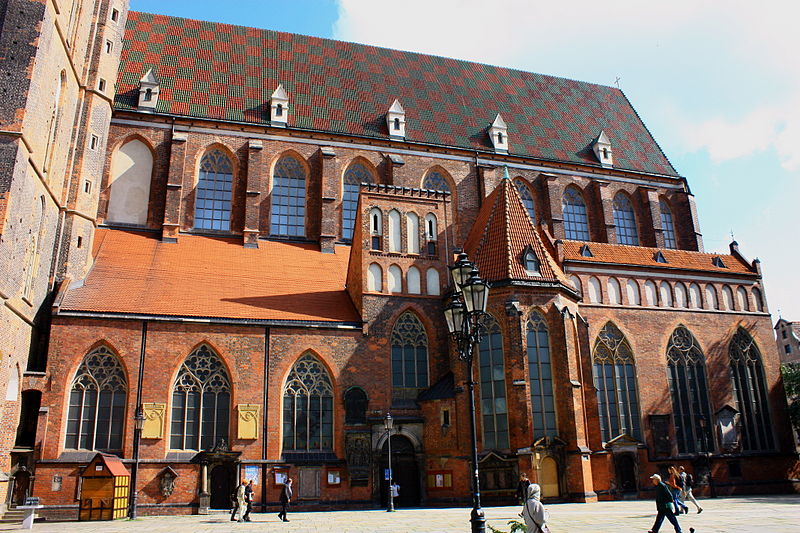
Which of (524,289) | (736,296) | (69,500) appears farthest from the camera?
(736,296)

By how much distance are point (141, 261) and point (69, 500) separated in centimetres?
994

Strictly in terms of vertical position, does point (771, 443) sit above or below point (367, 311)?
below

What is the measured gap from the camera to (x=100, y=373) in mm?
24156

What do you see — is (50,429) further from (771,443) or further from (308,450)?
(771,443)

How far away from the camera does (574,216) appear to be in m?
39.7

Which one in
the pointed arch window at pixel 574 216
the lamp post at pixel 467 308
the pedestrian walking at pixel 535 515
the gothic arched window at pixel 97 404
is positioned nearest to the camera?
the pedestrian walking at pixel 535 515

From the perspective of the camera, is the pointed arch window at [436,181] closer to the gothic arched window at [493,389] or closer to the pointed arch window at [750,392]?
the gothic arched window at [493,389]

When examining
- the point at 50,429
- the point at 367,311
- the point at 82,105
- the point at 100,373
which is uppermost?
the point at 82,105

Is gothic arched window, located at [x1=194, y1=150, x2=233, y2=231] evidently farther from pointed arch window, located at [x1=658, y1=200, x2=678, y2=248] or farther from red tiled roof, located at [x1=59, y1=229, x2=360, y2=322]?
pointed arch window, located at [x1=658, y1=200, x2=678, y2=248]

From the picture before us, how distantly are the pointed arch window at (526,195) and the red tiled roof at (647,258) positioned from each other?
18.2 ft

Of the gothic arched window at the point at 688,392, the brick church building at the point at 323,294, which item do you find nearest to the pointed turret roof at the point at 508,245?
the brick church building at the point at 323,294

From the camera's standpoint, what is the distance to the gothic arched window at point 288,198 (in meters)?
34.2

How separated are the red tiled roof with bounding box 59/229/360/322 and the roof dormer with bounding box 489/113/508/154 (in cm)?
1146

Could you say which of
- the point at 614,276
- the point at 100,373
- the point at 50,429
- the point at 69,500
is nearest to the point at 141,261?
the point at 100,373
